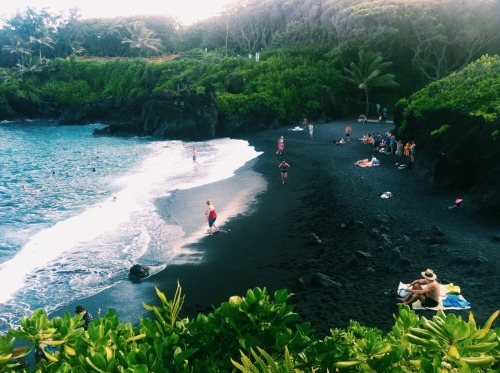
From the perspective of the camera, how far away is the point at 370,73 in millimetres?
42781

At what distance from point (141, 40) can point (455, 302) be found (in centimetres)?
7787

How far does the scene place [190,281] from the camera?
1173 cm

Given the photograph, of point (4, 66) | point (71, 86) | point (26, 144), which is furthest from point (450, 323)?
point (4, 66)

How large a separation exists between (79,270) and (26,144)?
126 feet

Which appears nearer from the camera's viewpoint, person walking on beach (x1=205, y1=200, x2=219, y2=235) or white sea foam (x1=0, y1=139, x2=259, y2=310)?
white sea foam (x1=0, y1=139, x2=259, y2=310)

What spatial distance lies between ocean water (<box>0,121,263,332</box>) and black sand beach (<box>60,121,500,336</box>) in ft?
4.29

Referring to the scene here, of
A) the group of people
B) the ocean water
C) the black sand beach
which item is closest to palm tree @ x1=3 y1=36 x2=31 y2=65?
the ocean water

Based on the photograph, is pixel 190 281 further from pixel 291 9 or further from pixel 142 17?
pixel 142 17

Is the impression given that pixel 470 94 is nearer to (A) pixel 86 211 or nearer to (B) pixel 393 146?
(B) pixel 393 146

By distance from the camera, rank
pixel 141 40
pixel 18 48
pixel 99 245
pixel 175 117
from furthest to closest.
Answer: pixel 18 48, pixel 141 40, pixel 175 117, pixel 99 245

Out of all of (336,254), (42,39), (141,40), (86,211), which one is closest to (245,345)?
(336,254)

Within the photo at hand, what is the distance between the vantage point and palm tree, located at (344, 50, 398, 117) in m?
41.8

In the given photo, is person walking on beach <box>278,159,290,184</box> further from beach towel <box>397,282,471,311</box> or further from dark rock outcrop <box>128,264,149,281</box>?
beach towel <box>397,282,471,311</box>

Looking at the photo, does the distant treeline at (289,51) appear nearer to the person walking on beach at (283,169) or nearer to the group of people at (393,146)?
the group of people at (393,146)
